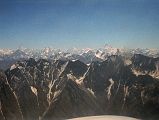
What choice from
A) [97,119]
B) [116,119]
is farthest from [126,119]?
[97,119]

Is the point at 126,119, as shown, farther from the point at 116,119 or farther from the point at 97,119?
the point at 97,119
